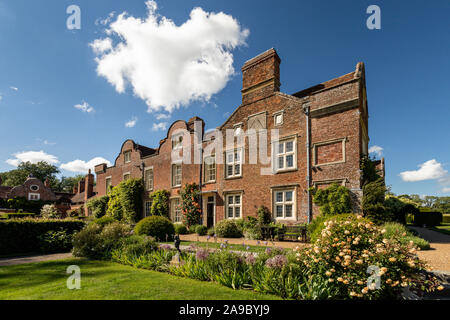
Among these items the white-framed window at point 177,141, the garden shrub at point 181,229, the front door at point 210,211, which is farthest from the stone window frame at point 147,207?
the front door at point 210,211

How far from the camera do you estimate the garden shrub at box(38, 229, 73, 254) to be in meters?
11.6

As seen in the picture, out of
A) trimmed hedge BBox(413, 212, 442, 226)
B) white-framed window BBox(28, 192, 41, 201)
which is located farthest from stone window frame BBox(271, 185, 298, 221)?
white-framed window BBox(28, 192, 41, 201)

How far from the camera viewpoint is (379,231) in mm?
4922

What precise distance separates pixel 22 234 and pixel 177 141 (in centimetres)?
1352

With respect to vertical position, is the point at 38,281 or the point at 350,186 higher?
the point at 350,186

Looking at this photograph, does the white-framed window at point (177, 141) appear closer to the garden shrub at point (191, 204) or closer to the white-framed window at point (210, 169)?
the white-framed window at point (210, 169)

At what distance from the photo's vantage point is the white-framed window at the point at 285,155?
14.8 metres

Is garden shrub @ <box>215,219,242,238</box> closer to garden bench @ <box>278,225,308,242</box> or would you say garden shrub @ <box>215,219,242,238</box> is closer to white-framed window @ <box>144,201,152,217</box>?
garden bench @ <box>278,225,308,242</box>

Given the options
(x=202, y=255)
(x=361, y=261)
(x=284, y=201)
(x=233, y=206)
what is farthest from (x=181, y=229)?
(x=361, y=261)

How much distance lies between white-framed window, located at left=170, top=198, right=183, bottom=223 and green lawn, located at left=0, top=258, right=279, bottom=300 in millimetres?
13664

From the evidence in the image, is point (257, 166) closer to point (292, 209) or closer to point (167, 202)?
point (292, 209)
